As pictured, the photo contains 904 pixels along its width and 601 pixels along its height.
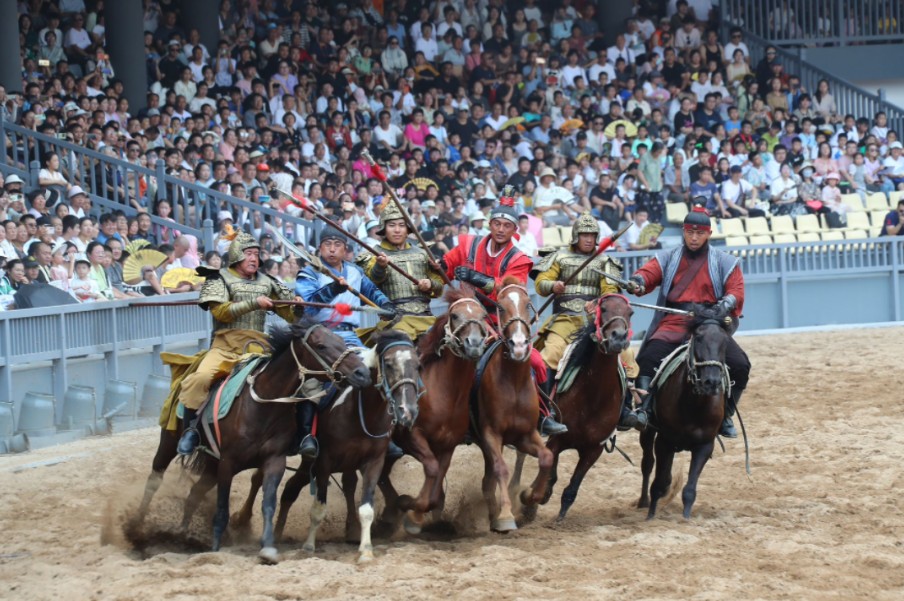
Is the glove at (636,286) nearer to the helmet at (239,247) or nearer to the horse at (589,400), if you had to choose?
the horse at (589,400)

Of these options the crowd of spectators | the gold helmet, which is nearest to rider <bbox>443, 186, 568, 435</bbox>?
the gold helmet

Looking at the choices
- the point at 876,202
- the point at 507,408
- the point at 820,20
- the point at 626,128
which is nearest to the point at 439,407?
the point at 507,408

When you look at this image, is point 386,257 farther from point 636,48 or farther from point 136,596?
point 636,48

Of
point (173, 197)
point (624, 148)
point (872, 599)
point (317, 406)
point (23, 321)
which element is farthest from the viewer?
point (624, 148)

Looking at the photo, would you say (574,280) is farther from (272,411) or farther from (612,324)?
(272,411)

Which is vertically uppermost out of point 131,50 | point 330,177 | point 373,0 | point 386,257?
point 373,0

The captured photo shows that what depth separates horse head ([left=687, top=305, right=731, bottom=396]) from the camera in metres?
9.26

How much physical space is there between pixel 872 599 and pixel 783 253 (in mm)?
13864

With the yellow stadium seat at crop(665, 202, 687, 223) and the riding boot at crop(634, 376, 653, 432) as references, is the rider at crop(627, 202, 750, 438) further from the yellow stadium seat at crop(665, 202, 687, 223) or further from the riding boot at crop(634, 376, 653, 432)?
the yellow stadium seat at crop(665, 202, 687, 223)

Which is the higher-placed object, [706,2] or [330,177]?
[706,2]

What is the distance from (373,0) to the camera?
25.3 metres

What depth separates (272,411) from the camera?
8648 mm

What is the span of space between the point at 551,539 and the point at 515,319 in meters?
1.47

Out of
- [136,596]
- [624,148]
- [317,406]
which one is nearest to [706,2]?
[624,148]
